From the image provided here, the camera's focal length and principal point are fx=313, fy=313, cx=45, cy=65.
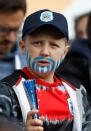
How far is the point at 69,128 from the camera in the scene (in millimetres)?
1562

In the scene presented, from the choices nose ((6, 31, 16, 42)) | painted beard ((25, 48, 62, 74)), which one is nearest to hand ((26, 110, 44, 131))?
painted beard ((25, 48, 62, 74))

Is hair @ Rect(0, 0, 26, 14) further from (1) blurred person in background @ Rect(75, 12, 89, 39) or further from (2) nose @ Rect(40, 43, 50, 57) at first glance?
(1) blurred person in background @ Rect(75, 12, 89, 39)

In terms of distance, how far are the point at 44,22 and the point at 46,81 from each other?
11.8 inches

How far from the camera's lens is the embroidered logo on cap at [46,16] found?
159 centimetres

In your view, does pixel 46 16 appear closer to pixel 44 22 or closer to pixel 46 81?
pixel 44 22

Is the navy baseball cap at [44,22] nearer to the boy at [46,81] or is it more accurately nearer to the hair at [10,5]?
the boy at [46,81]

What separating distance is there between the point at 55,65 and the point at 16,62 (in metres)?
1.17

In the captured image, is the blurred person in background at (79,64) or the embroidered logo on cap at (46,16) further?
the blurred person in background at (79,64)

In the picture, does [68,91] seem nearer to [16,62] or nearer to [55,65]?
[55,65]

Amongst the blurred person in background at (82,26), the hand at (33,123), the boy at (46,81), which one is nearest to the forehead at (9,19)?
the boy at (46,81)

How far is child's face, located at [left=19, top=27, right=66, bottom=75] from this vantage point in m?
1.53

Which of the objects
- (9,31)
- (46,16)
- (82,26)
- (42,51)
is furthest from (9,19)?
(82,26)

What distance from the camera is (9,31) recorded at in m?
2.83

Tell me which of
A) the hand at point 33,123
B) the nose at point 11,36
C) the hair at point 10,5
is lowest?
the hand at point 33,123
